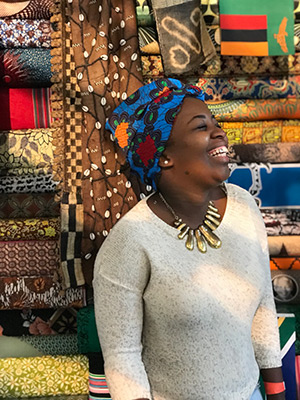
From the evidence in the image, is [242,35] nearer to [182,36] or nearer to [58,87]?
[182,36]

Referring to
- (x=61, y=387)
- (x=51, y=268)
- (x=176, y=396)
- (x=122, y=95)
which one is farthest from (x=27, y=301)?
(x=176, y=396)

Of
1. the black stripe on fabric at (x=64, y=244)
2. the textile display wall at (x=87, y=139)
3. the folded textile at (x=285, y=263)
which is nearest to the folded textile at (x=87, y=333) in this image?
the textile display wall at (x=87, y=139)

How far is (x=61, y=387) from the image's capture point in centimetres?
189

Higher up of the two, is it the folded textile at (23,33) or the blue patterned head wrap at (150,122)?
the folded textile at (23,33)

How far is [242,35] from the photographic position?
180 cm

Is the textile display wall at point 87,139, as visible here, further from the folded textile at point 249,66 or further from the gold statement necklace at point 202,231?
the gold statement necklace at point 202,231

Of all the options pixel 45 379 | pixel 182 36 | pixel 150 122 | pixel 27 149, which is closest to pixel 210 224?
pixel 150 122

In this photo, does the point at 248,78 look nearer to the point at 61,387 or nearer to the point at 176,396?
the point at 176,396

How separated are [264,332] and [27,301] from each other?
1096 mm

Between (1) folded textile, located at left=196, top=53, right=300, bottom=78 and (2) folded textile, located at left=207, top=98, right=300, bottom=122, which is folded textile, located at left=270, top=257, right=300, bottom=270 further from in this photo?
(1) folded textile, located at left=196, top=53, right=300, bottom=78

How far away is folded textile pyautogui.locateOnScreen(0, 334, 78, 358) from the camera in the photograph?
1961mm

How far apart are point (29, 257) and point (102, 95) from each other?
2.31ft

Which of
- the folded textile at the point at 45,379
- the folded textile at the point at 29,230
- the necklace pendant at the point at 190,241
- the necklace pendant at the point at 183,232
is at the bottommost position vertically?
the folded textile at the point at 45,379

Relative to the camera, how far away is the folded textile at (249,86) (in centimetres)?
191
